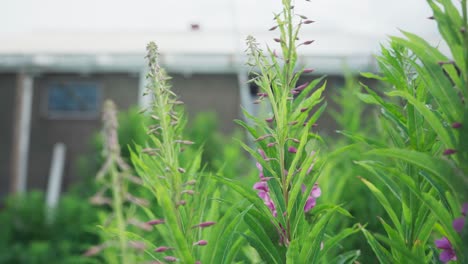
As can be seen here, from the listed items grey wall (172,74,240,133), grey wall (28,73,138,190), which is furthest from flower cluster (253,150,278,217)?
grey wall (28,73,138,190)

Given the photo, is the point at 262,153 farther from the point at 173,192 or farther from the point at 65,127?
the point at 65,127

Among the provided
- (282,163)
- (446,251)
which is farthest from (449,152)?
(282,163)

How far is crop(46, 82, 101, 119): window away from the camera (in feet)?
46.0

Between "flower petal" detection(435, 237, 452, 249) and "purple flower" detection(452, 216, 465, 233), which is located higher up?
"purple flower" detection(452, 216, 465, 233)

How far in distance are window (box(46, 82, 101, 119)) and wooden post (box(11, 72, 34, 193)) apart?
852 mm

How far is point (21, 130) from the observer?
1251 cm

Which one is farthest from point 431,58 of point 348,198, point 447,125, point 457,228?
point 348,198

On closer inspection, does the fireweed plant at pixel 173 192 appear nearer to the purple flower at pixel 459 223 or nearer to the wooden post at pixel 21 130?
the purple flower at pixel 459 223

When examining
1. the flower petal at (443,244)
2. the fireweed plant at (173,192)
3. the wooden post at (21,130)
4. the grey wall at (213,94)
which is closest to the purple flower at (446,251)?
the flower petal at (443,244)

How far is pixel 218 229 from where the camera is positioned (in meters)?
1.08

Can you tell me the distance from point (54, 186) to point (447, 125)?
493 inches

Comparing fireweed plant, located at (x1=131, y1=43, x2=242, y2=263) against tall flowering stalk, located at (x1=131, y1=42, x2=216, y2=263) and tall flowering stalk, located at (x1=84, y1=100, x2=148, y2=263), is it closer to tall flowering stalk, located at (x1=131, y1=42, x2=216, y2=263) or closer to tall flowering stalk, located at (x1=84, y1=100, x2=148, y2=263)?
tall flowering stalk, located at (x1=131, y1=42, x2=216, y2=263)

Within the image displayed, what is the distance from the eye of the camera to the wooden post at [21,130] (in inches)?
470

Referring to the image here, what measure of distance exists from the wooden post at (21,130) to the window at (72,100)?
852 millimetres
